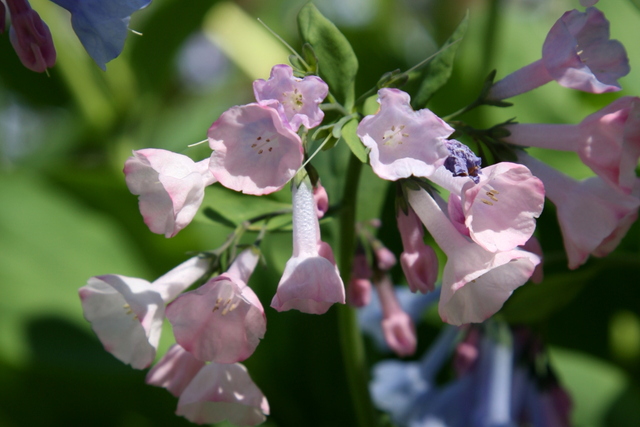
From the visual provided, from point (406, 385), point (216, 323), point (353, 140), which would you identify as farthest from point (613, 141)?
point (406, 385)

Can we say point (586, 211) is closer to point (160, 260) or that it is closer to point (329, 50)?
point (329, 50)

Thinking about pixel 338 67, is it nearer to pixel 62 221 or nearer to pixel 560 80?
pixel 560 80

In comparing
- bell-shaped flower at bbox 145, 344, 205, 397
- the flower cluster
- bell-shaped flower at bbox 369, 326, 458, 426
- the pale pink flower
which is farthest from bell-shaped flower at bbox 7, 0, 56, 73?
bell-shaped flower at bbox 369, 326, 458, 426

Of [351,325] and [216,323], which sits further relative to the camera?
[351,325]

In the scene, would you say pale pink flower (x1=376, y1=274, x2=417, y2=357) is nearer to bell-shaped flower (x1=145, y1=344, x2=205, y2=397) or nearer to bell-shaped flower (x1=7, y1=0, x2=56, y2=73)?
bell-shaped flower (x1=145, y1=344, x2=205, y2=397)

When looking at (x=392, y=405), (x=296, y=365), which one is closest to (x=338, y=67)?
(x=392, y=405)
